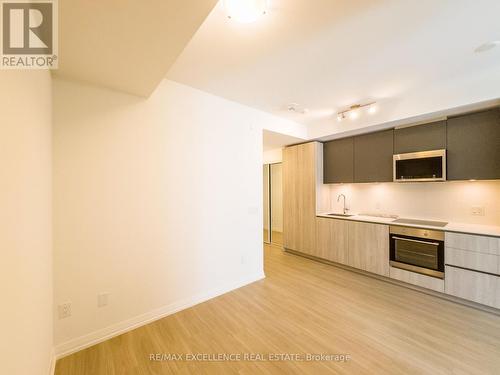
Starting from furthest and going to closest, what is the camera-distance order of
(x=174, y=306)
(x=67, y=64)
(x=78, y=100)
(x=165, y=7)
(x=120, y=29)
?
(x=174, y=306)
(x=78, y=100)
(x=67, y=64)
(x=120, y=29)
(x=165, y=7)

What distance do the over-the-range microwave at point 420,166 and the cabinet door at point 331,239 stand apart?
1.16m

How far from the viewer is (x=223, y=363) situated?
1714mm

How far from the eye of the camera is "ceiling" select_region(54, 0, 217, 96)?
3.66 ft

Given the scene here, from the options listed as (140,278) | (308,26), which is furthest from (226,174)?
(308,26)

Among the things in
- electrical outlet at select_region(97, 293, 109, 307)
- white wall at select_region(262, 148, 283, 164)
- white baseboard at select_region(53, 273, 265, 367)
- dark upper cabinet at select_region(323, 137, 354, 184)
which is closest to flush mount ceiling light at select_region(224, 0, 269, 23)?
electrical outlet at select_region(97, 293, 109, 307)

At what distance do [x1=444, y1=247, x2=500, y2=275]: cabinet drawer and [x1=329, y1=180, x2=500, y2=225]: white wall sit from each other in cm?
72

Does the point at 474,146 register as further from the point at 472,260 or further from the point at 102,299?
the point at 102,299

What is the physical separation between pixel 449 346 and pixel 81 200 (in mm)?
3594

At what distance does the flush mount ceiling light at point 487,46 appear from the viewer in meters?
1.86

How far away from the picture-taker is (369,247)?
3299 mm

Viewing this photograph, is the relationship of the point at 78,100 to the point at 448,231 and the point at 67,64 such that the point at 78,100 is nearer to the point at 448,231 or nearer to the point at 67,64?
the point at 67,64

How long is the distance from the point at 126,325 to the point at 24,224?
1.61 metres

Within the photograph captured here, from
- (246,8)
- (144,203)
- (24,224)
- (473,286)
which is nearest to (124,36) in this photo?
(246,8)

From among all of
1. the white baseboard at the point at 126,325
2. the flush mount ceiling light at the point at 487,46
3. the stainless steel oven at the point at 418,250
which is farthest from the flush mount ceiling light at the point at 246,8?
the stainless steel oven at the point at 418,250
